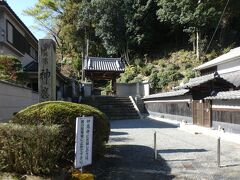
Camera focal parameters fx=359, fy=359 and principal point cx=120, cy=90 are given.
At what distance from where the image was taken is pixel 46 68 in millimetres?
12203

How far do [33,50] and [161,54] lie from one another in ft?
64.7

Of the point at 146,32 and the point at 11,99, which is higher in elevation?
the point at 146,32

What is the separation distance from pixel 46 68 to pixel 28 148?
531 centimetres

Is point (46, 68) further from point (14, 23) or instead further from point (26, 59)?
point (26, 59)

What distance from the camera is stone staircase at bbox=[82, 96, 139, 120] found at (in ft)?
103

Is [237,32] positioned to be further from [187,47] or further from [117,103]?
[117,103]

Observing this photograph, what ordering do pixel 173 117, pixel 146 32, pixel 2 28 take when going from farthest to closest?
pixel 146 32, pixel 173 117, pixel 2 28

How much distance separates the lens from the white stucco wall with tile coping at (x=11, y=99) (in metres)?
14.0

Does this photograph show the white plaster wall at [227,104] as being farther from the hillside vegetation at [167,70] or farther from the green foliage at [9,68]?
the hillside vegetation at [167,70]

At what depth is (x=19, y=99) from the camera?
1692 cm

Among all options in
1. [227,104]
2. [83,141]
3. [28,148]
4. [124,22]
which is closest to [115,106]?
[227,104]

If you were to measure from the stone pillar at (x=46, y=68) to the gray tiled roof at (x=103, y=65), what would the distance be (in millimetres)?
24872

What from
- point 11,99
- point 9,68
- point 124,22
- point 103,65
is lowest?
point 11,99

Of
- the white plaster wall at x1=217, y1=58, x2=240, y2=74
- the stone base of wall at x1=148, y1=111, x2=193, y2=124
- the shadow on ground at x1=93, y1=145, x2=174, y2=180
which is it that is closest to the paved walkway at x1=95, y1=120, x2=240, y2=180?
the shadow on ground at x1=93, y1=145, x2=174, y2=180
